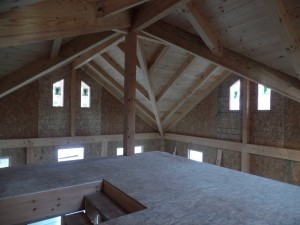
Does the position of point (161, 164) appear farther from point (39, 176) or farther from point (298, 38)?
point (298, 38)

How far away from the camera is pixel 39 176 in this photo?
2.10 m

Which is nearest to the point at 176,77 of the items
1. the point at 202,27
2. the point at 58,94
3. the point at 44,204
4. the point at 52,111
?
the point at 202,27

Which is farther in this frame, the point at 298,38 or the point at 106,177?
the point at 298,38

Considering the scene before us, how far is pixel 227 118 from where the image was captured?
226 inches

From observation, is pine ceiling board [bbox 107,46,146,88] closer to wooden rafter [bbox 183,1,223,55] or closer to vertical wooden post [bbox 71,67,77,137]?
vertical wooden post [bbox 71,67,77,137]

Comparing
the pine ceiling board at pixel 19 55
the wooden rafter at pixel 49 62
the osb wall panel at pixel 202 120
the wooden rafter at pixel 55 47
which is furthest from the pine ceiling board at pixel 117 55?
the osb wall panel at pixel 202 120

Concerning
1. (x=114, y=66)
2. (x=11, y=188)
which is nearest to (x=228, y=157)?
(x=114, y=66)

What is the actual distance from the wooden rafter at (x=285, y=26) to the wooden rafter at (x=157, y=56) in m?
2.14

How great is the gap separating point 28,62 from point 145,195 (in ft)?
9.75

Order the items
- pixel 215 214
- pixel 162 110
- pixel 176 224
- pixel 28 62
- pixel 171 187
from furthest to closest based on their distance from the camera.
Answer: pixel 162 110, pixel 28 62, pixel 171 187, pixel 215 214, pixel 176 224

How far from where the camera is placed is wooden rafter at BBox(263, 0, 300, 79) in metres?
2.05

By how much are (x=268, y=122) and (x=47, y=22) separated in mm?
4516

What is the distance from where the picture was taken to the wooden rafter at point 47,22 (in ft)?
6.12

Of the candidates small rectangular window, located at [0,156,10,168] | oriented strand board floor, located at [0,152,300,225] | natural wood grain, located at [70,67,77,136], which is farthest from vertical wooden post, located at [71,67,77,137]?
oriented strand board floor, located at [0,152,300,225]
